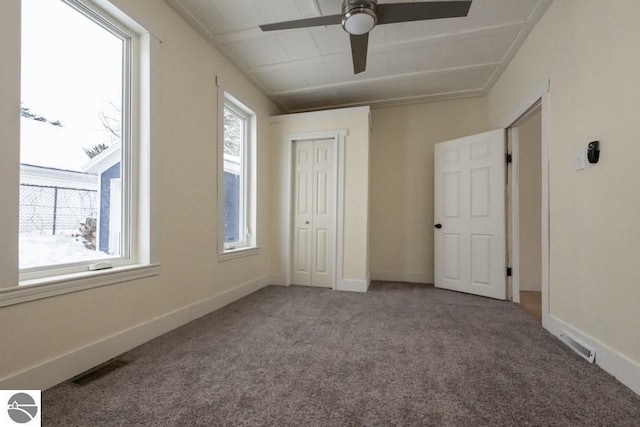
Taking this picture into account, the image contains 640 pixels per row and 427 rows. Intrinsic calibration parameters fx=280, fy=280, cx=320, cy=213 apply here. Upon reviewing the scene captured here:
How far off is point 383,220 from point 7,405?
402cm

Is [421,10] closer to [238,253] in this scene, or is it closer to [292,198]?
[292,198]

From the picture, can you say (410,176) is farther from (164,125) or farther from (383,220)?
(164,125)

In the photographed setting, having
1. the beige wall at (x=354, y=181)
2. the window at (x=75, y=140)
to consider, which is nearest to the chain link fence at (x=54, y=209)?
the window at (x=75, y=140)

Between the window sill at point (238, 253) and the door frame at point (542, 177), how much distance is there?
9.76 ft

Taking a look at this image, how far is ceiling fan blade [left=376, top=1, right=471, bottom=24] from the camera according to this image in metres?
1.74

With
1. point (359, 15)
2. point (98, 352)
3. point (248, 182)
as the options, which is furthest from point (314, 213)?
point (98, 352)

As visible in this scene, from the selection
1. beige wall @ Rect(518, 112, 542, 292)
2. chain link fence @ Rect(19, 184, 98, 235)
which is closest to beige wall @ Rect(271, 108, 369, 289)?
beige wall @ Rect(518, 112, 542, 292)

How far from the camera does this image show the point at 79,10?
5.87 feet

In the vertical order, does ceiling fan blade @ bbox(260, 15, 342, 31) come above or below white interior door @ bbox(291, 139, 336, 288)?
above

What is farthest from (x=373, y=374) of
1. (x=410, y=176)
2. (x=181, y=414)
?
(x=410, y=176)

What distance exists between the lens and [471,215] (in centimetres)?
353

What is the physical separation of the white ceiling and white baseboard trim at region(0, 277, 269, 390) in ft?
8.38

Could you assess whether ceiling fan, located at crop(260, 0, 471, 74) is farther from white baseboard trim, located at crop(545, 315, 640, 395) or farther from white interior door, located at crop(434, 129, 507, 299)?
white baseboard trim, located at crop(545, 315, 640, 395)

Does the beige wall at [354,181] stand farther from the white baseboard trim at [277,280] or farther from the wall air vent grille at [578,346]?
the wall air vent grille at [578,346]
